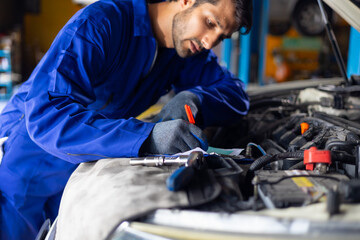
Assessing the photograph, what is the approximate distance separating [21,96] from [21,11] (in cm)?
928

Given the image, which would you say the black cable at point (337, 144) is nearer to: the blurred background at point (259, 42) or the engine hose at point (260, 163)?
the engine hose at point (260, 163)

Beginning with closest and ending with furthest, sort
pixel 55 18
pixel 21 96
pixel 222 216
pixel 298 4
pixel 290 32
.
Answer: pixel 222 216, pixel 21 96, pixel 298 4, pixel 290 32, pixel 55 18

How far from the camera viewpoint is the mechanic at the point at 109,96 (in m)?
0.95

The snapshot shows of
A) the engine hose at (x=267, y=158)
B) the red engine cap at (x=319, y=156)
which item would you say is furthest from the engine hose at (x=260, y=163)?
the red engine cap at (x=319, y=156)

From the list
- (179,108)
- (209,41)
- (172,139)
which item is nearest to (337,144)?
(172,139)

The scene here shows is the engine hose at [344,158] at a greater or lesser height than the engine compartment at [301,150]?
greater

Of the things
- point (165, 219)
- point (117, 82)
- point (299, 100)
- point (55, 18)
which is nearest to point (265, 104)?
point (299, 100)

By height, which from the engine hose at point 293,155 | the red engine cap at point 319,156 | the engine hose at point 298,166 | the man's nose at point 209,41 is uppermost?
the man's nose at point 209,41

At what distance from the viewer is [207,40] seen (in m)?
1.37

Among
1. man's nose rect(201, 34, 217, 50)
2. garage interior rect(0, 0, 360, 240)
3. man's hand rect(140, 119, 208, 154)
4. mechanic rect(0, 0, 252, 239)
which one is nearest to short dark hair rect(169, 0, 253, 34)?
mechanic rect(0, 0, 252, 239)

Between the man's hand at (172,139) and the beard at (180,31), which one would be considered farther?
the beard at (180,31)

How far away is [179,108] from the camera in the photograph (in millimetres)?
1266

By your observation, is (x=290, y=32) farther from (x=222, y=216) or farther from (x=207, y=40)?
(x=222, y=216)

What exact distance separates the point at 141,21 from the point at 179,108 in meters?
0.40
